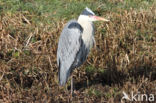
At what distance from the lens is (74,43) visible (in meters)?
5.27

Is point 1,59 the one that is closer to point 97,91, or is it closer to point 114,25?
point 97,91

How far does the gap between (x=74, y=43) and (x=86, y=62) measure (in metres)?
0.84

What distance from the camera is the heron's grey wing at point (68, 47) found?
5258mm

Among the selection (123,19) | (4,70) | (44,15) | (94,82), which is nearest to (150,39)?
(123,19)

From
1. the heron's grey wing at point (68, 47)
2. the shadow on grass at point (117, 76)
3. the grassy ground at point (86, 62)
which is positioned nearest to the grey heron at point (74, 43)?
the heron's grey wing at point (68, 47)

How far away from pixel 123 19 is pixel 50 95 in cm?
236

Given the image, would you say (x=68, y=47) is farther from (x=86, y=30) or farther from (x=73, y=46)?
(x=86, y=30)

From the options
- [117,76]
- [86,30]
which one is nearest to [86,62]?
[117,76]

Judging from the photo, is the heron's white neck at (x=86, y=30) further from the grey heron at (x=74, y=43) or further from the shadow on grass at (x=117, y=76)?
the shadow on grass at (x=117, y=76)

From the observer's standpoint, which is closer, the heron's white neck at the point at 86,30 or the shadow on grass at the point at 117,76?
the heron's white neck at the point at 86,30

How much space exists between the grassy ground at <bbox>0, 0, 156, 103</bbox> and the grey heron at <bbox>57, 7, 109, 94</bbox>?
0.96 ft

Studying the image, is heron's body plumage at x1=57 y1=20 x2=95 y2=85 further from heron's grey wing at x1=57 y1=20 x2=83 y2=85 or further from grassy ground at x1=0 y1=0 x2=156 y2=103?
grassy ground at x1=0 y1=0 x2=156 y2=103

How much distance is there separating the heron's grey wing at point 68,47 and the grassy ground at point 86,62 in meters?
0.27

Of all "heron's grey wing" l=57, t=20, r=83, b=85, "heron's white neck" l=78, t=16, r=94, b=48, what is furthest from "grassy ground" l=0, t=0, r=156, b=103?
"heron's white neck" l=78, t=16, r=94, b=48
